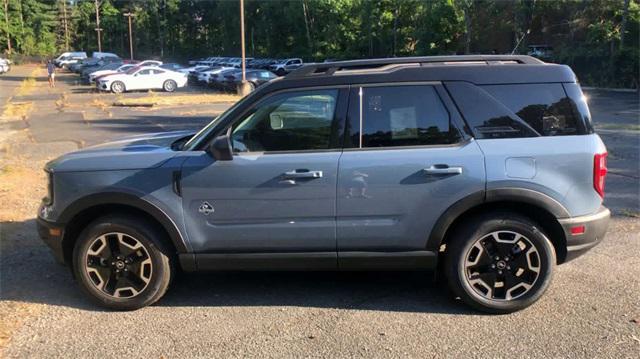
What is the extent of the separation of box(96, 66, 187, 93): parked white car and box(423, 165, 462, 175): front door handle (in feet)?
114

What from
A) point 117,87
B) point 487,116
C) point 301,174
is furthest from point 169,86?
point 487,116

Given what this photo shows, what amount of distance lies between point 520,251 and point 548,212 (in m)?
0.34

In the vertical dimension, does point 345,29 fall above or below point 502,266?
above

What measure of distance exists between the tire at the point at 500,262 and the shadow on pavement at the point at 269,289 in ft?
0.71

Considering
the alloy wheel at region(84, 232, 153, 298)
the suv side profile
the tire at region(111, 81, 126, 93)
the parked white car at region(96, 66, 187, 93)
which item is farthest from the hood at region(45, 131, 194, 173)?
the parked white car at region(96, 66, 187, 93)

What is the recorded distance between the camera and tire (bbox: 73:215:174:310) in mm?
4355

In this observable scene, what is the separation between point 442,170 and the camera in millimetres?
4121

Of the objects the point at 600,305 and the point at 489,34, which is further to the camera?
the point at 489,34

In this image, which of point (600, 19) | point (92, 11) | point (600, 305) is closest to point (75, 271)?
point (600, 305)

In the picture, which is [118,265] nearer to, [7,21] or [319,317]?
[319,317]

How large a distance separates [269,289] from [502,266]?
6.07 ft

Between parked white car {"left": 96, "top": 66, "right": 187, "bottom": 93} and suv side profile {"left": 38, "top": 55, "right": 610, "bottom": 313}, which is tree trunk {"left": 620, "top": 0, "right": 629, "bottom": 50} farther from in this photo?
suv side profile {"left": 38, "top": 55, "right": 610, "bottom": 313}

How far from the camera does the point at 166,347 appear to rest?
383 centimetres

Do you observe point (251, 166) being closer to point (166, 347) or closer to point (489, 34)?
point (166, 347)
